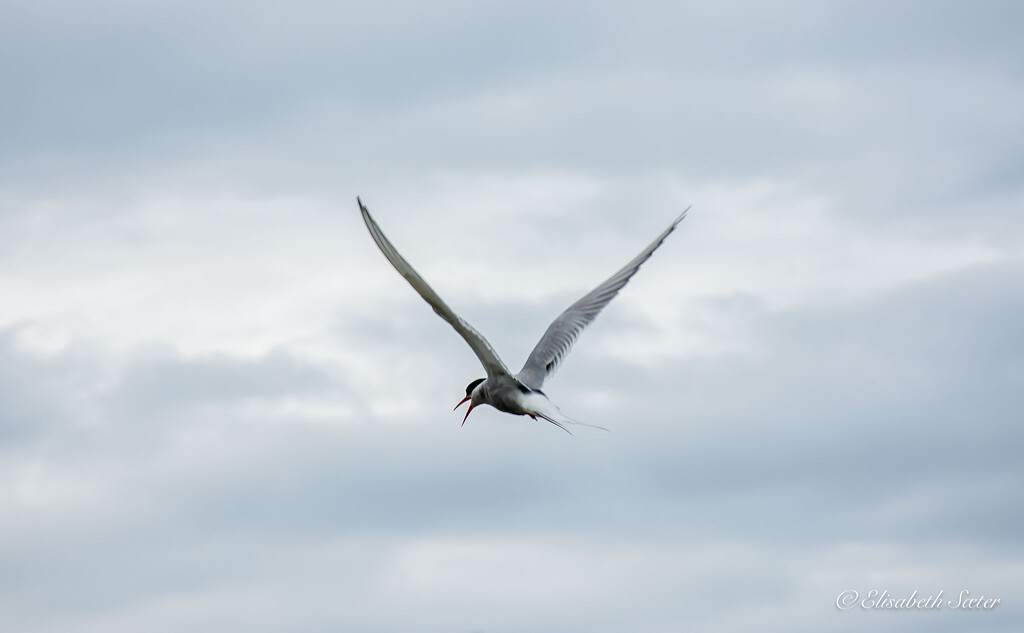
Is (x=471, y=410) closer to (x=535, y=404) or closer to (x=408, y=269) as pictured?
(x=535, y=404)

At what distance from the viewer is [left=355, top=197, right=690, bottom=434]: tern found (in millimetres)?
27750

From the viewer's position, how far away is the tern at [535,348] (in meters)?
27.8

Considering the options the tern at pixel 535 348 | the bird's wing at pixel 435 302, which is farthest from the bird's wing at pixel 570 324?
the bird's wing at pixel 435 302

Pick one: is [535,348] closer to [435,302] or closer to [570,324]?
[570,324]

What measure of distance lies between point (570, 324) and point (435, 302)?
7.27 meters

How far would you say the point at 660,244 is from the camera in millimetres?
34312

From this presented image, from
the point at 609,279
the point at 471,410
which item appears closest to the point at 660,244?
the point at 609,279

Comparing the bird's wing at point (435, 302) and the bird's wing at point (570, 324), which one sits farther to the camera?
the bird's wing at point (570, 324)

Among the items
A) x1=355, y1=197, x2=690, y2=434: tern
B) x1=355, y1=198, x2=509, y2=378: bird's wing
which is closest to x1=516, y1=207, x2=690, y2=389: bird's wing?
x1=355, y1=197, x2=690, y2=434: tern

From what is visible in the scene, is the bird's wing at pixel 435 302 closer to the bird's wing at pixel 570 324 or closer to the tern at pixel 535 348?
the tern at pixel 535 348

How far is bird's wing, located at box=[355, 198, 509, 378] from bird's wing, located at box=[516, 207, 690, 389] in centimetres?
207

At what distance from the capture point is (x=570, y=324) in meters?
35.0

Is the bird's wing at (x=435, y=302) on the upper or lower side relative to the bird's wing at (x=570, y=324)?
lower

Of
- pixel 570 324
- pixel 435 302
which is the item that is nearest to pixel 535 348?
pixel 570 324
